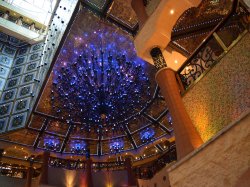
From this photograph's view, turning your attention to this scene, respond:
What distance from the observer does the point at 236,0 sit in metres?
4.82

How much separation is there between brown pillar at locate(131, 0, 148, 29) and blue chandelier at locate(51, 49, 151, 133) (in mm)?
2380

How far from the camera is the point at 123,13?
30.3 feet

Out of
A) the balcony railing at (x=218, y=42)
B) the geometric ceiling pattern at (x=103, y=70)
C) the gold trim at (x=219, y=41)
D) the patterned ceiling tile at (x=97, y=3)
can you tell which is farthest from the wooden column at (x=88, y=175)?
the gold trim at (x=219, y=41)

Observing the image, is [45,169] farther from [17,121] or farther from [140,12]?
[140,12]

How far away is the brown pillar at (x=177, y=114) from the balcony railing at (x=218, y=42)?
0.27 metres

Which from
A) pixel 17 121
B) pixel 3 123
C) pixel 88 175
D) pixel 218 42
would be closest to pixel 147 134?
pixel 88 175

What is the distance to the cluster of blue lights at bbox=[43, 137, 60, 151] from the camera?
1234 cm

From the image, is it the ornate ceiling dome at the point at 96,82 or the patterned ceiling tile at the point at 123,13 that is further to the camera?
the ornate ceiling dome at the point at 96,82

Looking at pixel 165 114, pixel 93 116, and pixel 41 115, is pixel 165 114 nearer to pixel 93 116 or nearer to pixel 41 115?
pixel 93 116

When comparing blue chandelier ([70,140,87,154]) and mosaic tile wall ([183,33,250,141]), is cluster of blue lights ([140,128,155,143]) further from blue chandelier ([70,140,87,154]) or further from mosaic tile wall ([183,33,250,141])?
mosaic tile wall ([183,33,250,141])

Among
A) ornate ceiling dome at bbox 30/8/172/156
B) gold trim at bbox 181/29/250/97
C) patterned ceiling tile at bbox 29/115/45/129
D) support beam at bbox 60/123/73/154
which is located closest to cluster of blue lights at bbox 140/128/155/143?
ornate ceiling dome at bbox 30/8/172/156

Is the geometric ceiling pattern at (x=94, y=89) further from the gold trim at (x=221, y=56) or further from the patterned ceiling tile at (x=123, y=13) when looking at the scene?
the gold trim at (x=221, y=56)

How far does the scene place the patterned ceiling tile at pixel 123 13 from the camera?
29.6 feet

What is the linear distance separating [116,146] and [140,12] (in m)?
7.25
